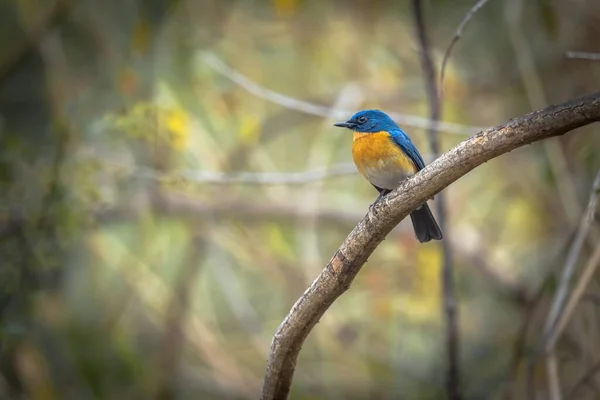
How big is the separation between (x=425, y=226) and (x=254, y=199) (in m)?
3.05

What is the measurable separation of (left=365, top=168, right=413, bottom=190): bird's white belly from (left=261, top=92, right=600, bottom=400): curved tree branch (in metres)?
1.00

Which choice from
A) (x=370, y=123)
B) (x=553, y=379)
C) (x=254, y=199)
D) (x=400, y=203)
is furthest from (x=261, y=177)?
(x=400, y=203)

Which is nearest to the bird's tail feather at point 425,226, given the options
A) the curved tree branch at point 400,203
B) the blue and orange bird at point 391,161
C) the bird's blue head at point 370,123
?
the blue and orange bird at point 391,161

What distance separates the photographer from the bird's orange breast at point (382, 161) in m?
3.15

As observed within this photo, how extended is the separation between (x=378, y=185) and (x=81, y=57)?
2.78 meters

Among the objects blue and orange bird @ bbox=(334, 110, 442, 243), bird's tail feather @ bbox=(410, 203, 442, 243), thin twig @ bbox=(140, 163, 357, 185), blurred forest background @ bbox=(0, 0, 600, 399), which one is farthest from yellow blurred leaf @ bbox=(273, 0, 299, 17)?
bird's tail feather @ bbox=(410, 203, 442, 243)

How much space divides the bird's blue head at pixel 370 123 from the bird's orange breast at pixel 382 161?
0.08 metres

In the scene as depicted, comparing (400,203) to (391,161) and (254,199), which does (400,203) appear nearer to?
(391,161)

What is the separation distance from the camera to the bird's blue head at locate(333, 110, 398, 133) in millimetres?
3319

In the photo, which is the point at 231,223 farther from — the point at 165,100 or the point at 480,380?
the point at 480,380

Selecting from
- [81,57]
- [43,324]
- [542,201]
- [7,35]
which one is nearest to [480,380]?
[542,201]

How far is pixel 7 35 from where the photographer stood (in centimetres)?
502

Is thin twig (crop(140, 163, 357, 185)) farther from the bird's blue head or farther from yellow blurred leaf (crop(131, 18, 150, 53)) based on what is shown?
the bird's blue head

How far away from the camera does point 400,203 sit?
202 cm
